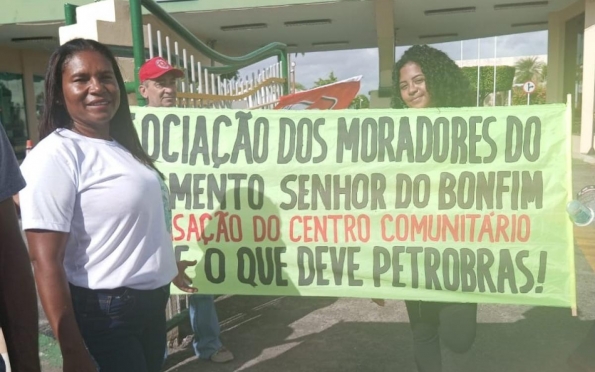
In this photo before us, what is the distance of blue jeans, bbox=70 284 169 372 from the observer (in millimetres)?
1756

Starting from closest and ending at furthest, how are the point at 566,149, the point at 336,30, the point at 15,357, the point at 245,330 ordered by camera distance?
the point at 15,357 → the point at 566,149 → the point at 245,330 → the point at 336,30

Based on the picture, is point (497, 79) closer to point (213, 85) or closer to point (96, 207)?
point (213, 85)

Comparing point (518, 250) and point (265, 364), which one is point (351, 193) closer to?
point (518, 250)

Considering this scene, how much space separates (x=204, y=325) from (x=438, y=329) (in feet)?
5.10

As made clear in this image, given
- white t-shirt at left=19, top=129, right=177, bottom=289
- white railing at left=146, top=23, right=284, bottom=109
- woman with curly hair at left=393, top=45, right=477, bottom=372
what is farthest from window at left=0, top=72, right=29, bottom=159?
white t-shirt at left=19, top=129, right=177, bottom=289

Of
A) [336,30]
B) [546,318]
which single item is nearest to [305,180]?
[546,318]

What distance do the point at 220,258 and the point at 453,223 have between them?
1.37 m

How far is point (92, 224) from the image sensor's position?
5.64 ft

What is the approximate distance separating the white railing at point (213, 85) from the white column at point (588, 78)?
1253 cm

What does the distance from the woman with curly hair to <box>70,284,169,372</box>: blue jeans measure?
60.7 inches

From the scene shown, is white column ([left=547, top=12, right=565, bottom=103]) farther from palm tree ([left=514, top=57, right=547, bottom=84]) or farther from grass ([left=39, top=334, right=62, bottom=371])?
palm tree ([left=514, top=57, right=547, bottom=84])

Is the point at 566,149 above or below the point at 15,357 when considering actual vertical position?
above

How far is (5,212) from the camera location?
1.31 meters

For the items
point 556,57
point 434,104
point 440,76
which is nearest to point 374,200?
point 434,104
